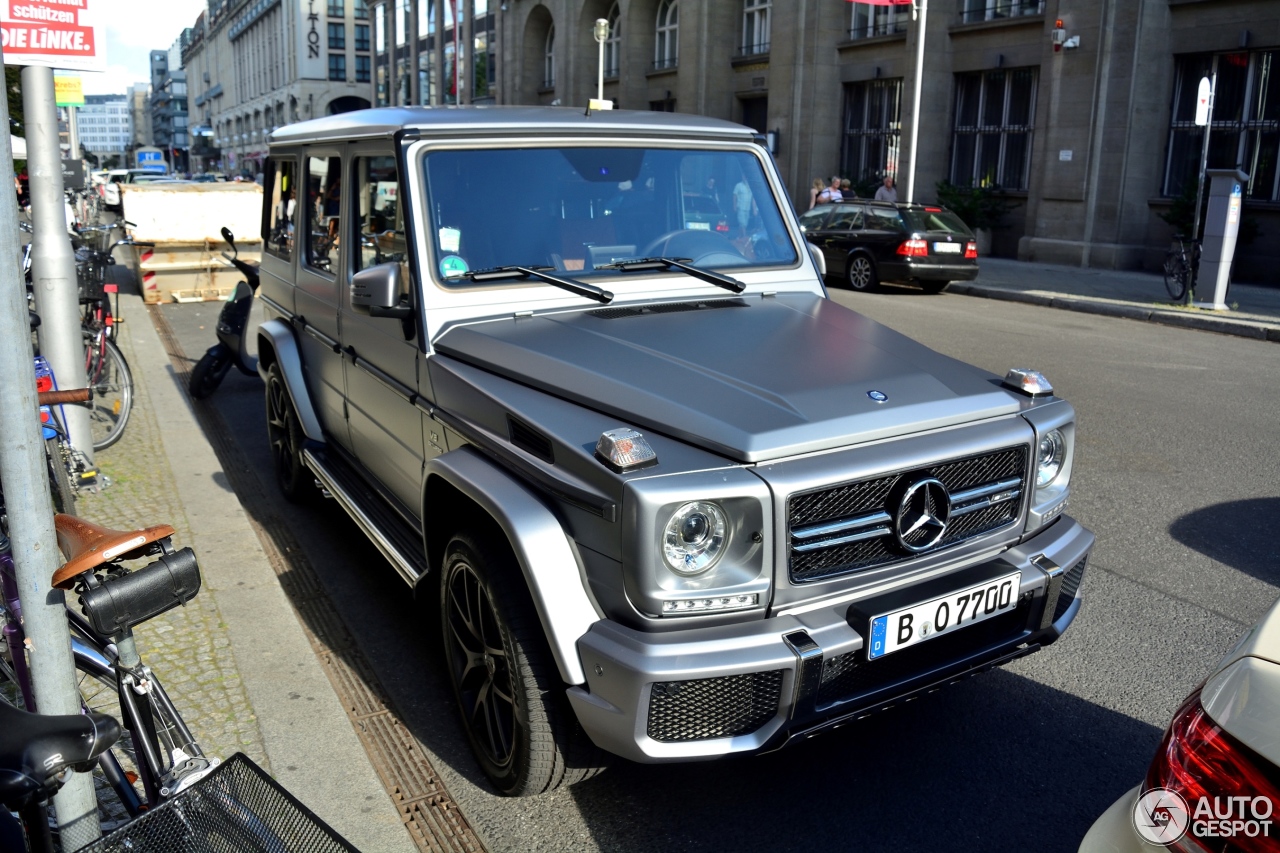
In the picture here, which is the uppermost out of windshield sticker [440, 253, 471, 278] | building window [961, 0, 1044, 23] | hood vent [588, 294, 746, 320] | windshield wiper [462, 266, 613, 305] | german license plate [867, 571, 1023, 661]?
building window [961, 0, 1044, 23]

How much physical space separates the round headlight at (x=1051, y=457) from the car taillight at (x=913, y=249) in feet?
48.1

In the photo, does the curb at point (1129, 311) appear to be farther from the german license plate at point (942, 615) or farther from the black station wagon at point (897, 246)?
the german license plate at point (942, 615)

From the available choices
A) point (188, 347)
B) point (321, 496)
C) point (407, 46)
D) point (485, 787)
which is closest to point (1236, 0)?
point (188, 347)

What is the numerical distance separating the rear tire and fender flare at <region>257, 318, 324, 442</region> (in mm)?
69

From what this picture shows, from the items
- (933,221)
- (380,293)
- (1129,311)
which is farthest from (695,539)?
(933,221)

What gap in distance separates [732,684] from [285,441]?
13.8ft

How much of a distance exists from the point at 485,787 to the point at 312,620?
5.26 feet

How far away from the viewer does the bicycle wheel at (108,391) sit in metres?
7.34

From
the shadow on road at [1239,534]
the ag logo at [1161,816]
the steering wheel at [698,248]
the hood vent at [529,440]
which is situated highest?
the steering wheel at [698,248]

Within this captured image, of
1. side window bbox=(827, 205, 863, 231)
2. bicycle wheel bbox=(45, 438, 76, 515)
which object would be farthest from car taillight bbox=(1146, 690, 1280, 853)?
side window bbox=(827, 205, 863, 231)

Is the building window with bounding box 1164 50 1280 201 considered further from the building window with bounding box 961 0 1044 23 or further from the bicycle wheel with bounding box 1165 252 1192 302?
the bicycle wheel with bounding box 1165 252 1192 302

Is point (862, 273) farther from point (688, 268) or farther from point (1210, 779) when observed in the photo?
point (1210, 779)

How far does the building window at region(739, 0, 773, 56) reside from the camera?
34.8 metres

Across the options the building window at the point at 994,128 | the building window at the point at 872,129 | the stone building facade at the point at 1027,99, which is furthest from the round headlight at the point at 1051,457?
the building window at the point at 872,129
